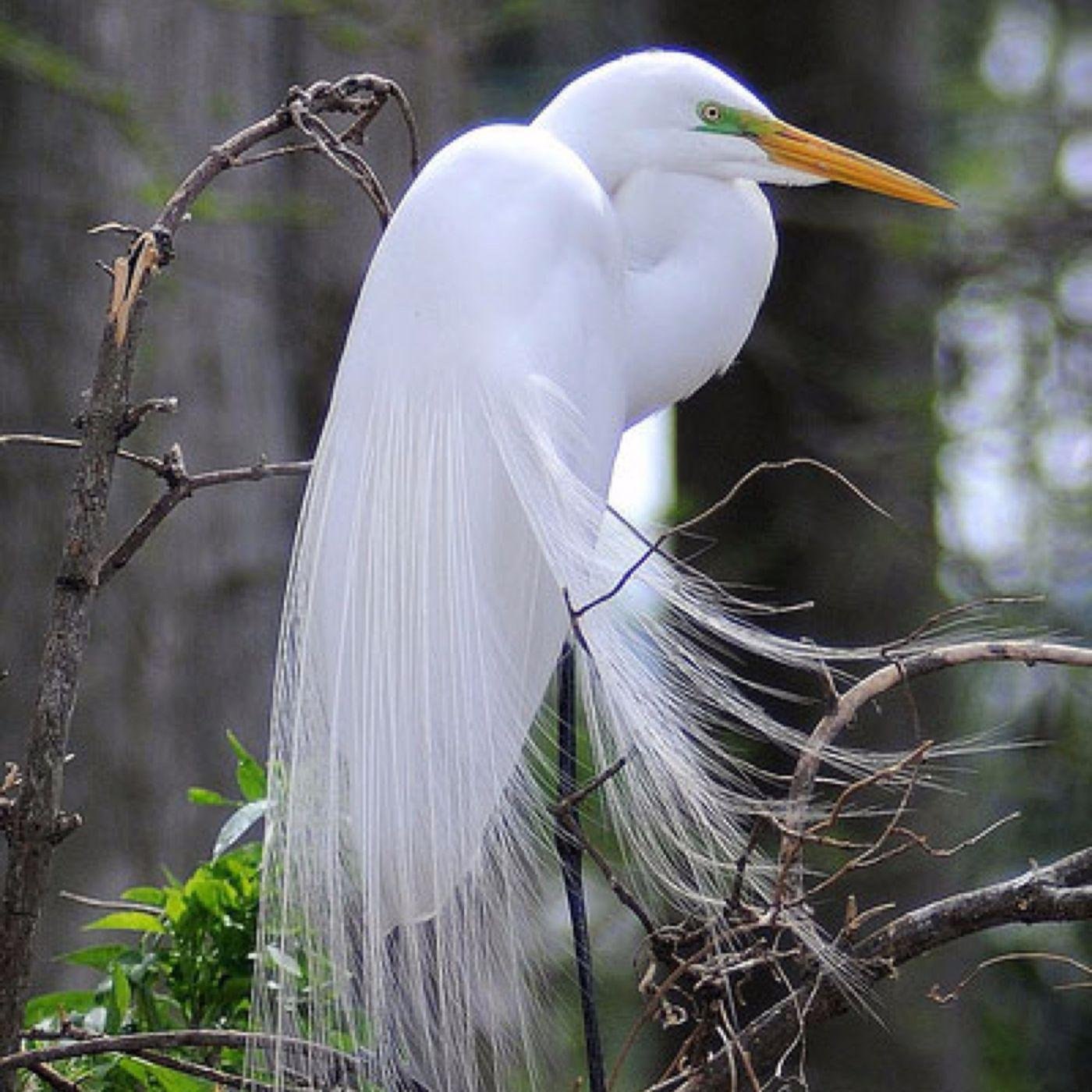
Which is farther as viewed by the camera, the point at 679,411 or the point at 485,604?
the point at 679,411

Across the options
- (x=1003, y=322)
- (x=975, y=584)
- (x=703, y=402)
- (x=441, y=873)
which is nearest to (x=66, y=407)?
(x=703, y=402)

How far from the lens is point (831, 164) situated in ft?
6.36

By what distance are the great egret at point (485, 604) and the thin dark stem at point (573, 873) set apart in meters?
0.08

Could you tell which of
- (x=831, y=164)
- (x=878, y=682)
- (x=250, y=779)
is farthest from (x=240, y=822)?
(x=831, y=164)

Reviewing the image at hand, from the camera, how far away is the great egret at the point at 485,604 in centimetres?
165

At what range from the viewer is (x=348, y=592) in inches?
67.9

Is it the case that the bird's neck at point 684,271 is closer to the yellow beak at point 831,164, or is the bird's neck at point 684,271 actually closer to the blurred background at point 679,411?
the yellow beak at point 831,164

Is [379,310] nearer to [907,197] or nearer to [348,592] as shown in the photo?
[348,592]

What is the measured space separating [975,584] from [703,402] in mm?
549

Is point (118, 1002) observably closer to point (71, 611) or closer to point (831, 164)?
point (71, 611)

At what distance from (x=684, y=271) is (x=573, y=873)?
494mm

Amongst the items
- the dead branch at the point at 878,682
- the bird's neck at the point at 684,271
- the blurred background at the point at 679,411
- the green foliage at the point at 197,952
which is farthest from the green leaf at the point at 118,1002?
the blurred background at the point at 679,411

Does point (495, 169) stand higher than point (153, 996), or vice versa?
point (495, 169)

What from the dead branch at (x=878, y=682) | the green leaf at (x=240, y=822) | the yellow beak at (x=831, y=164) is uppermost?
the yellow beak at (x=831, y=164)
